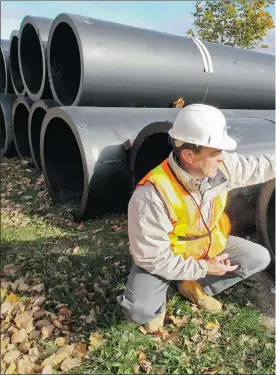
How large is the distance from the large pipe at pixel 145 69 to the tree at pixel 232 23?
4793 millimetres

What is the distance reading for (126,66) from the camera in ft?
16.4

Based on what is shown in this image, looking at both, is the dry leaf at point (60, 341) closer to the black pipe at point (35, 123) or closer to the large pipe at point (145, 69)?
the large pipe at point (145, 69)

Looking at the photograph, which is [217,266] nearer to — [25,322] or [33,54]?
[25,322]

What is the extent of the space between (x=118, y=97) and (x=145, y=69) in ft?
1.63

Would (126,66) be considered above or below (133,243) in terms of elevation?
above

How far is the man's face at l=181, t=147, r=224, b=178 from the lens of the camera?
2.45 m

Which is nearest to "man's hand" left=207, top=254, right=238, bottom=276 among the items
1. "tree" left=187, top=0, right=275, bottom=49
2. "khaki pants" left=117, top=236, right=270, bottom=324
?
"khaki pants" left=117, top=236, right=270, bottom=324

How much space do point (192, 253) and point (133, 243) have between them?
45 centimetres

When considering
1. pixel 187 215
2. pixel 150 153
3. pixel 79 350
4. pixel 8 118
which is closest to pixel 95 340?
pixel 79 350

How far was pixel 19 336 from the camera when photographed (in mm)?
2824

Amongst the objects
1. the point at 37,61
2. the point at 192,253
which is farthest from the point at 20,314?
the point at 37,61

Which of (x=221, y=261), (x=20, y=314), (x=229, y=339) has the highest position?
(x=221, y=261)

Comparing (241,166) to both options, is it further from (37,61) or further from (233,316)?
(37,61)

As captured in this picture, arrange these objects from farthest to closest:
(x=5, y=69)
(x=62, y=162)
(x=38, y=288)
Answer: (x=5, y=69), (x=62, y=162), (x=38, y=288)
